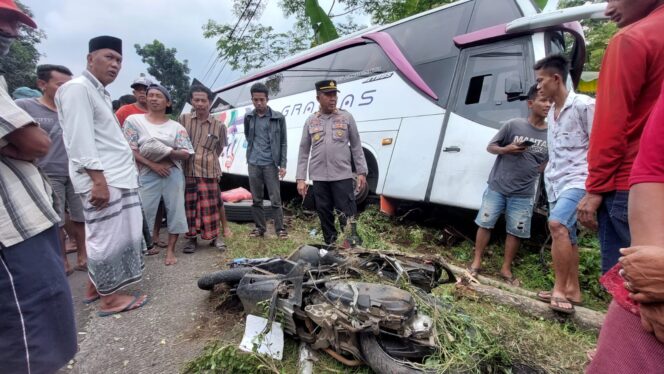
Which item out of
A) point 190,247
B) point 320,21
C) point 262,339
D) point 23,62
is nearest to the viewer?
point 262,339

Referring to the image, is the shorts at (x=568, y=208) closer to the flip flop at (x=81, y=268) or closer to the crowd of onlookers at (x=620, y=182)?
the crowd of onlookers at (x=620, y=182)

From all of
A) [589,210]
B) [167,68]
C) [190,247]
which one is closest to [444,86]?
[589,210]

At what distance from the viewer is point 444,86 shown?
13.2 feet

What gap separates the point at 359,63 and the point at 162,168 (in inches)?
135

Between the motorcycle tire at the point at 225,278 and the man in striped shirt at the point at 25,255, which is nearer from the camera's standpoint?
the man in striped shirt at the point at 25,255

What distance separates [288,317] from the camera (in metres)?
1.80

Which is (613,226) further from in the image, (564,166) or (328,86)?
(328,86)

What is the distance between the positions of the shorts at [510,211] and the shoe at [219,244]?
2852 millimetres

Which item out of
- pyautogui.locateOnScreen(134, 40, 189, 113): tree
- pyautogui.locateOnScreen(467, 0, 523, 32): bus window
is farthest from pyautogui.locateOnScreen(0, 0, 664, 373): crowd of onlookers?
pyautogui.locateOnScreen(134, 40, 189, 113): tree

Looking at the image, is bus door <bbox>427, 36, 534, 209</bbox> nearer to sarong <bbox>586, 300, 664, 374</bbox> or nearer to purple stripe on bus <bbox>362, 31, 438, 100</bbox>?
purple stripe on bus <bbox>362, 31, 438, 100</bbox>

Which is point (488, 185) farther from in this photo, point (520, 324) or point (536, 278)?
point (520, 324)

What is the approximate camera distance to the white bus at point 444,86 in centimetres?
350

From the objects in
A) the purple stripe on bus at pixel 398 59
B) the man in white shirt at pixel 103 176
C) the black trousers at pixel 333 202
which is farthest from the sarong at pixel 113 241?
the purple stripe on bus at pixel 398 59

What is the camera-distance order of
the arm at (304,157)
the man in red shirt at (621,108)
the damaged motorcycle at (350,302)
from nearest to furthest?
1. the man in red shirt at (621,108)
2. the damaged motorcycle at (350,302)
3. the arm at (304,157)
